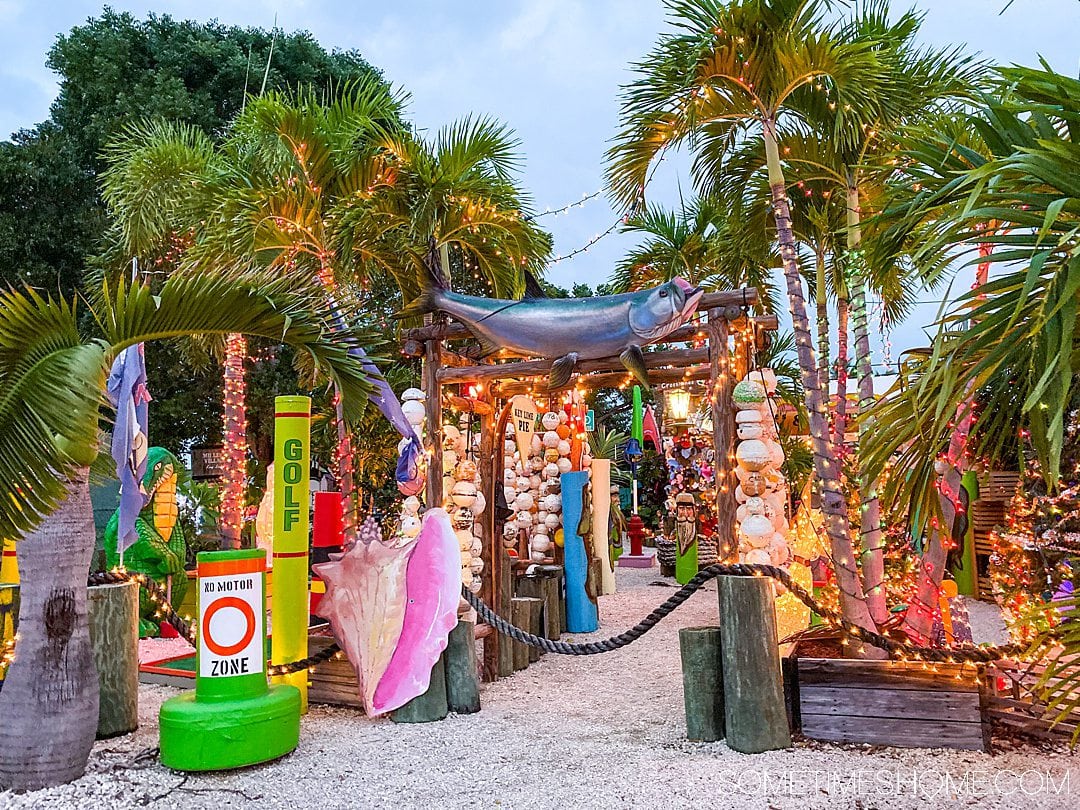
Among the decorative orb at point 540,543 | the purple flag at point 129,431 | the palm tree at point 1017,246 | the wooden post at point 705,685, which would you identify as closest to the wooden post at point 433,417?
the purple flag at point 129,431

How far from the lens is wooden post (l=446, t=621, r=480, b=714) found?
4699 mm

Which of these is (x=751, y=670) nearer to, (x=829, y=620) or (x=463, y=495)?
(x=829, y=620)

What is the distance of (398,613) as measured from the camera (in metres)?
4.54

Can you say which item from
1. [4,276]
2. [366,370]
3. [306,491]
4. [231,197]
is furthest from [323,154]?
[4,276]

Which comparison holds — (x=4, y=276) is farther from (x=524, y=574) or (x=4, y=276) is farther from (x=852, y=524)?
(x=852, y=524)

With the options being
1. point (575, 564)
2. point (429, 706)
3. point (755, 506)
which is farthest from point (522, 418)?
point (429, 706)

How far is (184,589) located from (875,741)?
632 centimetres

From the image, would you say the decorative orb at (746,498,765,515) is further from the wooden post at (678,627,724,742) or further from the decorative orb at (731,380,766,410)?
the wooden post at (678,627,724,742)

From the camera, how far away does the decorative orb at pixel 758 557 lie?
4699 millimetres

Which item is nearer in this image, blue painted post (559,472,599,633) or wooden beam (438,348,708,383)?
wooden beam (438,348,708,383)

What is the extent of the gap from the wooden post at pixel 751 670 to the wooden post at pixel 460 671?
1.61 metres

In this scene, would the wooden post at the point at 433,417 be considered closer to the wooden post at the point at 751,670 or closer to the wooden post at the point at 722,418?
the wooden post at the point at 722,418

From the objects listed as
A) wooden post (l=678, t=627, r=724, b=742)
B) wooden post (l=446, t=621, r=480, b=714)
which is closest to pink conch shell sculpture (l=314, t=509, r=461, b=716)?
wooden post (l=446, t=621, r=480, b=714)

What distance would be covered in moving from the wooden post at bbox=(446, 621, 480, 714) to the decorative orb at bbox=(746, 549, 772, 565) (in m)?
1.76
